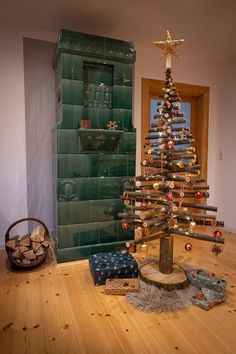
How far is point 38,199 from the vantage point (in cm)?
268

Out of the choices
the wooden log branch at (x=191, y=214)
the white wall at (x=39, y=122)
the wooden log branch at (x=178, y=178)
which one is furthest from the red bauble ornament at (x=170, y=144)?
the white wall at (x=39, y=122)

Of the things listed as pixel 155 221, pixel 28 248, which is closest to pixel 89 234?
pixel 28 248

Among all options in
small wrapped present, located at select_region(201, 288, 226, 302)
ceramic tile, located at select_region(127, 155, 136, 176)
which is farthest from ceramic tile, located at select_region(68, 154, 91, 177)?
small wrapped present, located at select_region(201, 288, 226, 302)

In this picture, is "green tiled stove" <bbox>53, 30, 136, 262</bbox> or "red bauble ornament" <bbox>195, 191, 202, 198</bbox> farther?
"green tiled stove" <bbox>53, 30, 136, 262</bbox>

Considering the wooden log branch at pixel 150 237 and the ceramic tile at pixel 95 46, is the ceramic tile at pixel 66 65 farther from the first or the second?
the wooden log branch at pixel 150 237

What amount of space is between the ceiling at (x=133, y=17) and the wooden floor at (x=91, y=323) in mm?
2373

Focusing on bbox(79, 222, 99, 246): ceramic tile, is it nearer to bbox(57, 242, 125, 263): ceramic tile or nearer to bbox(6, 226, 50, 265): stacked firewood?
bbox(57, 242, 125, 263): ceramic tile

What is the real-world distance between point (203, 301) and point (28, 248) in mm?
1480

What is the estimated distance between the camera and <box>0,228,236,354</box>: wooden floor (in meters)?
1.28

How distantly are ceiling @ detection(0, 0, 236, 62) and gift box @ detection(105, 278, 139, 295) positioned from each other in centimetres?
232

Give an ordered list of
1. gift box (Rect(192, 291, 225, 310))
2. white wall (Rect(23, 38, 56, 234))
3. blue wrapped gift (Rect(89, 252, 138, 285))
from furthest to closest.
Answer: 1. white wall (Rect(23, 38, 56, 234))
2. blue wrapped gift (Rect(89, 252, 138, 285))
3. gift box (Rect(192, 291, 225, 310))

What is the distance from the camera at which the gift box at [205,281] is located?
68.6 inches

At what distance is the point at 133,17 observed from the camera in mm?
2311

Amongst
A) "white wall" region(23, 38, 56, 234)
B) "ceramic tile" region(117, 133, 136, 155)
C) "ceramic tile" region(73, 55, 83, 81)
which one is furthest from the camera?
"white wall" region(23, 38, 56, 234)
